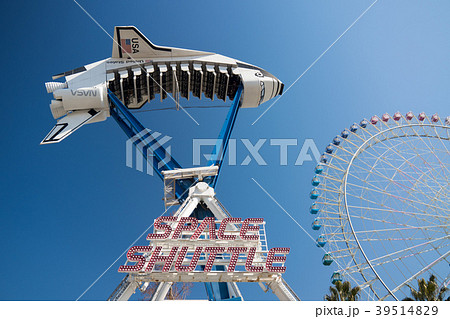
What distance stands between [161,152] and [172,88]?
7402 millimetres

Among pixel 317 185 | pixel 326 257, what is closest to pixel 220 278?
pixel 326 257

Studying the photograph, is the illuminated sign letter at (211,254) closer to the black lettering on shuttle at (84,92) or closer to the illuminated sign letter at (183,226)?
the illuminated sign letter at (183,226)

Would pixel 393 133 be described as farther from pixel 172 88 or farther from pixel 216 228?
pixel 216 228

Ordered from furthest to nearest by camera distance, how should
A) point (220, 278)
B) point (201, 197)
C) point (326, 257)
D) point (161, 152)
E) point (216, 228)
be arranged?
1. point (326, 257)
2. point (161, 152)
3. point (201, 197)
4. point (216, 228)
5. point (220, 278)

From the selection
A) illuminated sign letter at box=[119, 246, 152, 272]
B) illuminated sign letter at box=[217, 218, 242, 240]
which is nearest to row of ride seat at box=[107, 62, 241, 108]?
illuminated sign letter at box=[217, 218, 242, 240]

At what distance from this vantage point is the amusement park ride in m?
21.0

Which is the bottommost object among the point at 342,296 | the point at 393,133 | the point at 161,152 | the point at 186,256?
the point at 342,296

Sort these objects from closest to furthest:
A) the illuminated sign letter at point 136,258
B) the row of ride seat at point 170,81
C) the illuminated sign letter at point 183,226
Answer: the illuminated sign letter at point 136,258, the illuminated sign letter at point 183,226, the row of ride seat at point 170,81

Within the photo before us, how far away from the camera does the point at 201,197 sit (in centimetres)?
2808

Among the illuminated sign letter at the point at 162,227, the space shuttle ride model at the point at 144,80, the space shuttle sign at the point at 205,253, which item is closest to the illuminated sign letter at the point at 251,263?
the space shuttle sign at the point at 205,253

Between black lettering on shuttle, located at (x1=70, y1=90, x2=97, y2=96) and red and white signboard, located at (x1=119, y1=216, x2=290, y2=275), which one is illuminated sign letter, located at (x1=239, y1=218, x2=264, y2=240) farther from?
black lettering on shuttle, located at (x1=70, y1=90, x2=97, y2=96)

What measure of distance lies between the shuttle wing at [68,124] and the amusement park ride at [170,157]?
60 millimetres

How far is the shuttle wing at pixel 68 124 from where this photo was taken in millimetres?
29656

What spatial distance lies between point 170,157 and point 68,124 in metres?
7.24
